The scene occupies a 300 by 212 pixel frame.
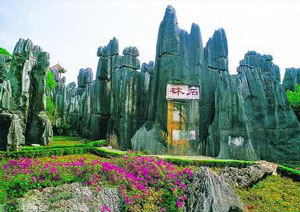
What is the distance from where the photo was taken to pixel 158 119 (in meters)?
13.2

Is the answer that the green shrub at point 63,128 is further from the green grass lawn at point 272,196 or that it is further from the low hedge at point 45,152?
the green grass lawn at point 272,196

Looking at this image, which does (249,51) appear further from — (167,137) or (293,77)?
(167,137)

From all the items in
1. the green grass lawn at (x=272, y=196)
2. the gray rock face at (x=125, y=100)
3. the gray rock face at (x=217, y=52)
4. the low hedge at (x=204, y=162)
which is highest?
the gray rock face at (x=217, y=52)

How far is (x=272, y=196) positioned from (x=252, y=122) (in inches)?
277

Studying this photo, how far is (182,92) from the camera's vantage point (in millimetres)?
13258

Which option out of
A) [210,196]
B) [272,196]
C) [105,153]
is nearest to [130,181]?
[210,196]

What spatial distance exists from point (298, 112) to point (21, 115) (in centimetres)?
2085

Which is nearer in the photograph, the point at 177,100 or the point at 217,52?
the point at 177,100

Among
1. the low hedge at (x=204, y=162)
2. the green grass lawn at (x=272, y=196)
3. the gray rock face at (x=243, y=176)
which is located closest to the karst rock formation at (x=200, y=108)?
the low hedge at (x=204, y=162)

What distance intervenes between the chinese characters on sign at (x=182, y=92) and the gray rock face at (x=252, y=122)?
138 centimetres

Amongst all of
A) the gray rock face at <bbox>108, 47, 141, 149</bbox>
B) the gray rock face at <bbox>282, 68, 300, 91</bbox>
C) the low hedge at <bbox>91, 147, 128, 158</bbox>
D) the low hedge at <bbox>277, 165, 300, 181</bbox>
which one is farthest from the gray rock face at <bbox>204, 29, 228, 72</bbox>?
the gray rock face at <bbox>282, 68, 300, 91</bbox>

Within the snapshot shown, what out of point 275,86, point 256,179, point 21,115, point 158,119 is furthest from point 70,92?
point 256,179

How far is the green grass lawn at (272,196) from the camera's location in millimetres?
5832

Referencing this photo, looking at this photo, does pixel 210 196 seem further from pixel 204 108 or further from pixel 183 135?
pixel 204 108
